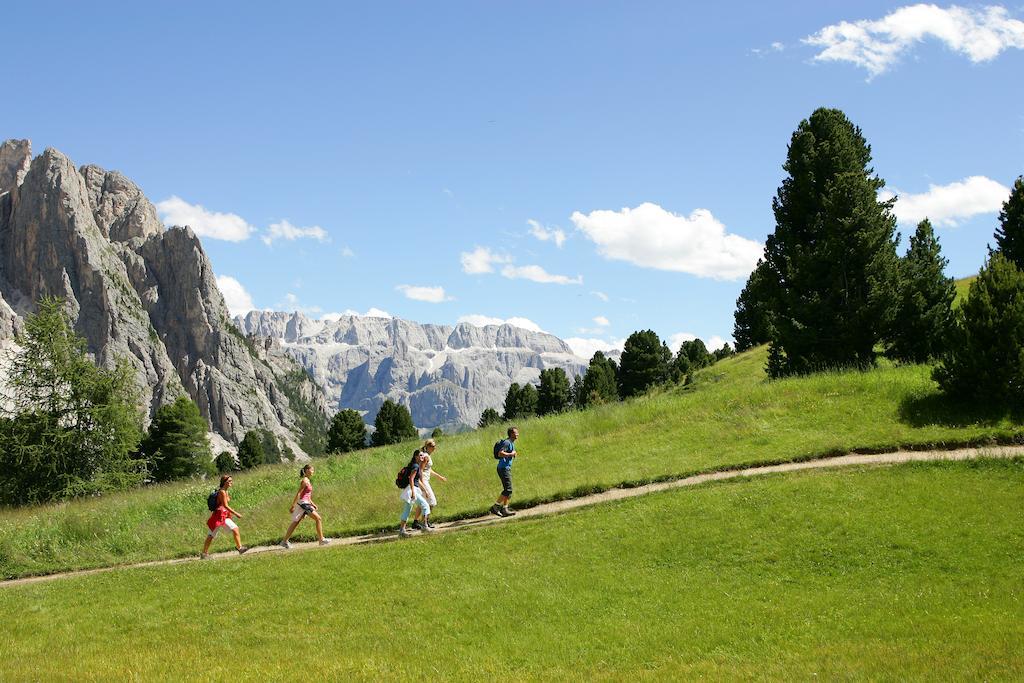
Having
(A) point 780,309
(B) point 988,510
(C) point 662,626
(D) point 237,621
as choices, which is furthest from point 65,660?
(A) point 780,309

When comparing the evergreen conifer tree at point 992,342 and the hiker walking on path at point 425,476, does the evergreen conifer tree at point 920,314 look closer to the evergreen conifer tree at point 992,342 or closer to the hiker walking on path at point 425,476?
the evergreen conifer tree at point 992,342

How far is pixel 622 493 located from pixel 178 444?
235 feet

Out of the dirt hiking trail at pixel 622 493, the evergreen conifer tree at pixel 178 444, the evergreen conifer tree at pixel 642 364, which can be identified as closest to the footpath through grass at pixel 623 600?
the dirt hiking trail at pixel 622 493

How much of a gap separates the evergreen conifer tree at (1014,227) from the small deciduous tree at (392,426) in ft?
236

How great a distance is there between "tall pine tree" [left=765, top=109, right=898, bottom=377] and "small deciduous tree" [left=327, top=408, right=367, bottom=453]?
2787 inches

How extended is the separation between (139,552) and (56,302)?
27.0 metres

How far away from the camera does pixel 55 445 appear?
37.7m

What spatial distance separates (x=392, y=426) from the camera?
9919cm

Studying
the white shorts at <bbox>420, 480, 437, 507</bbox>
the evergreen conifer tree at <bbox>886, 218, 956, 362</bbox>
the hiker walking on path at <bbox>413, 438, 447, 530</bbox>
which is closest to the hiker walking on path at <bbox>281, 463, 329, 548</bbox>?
the hiker walking on path at <bbox>413, 438, 447, 530</bbox>

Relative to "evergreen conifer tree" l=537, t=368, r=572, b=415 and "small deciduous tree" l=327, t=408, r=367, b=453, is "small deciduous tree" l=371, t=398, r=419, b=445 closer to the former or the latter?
"small deciduous tree" l=327, t=408, r=367, b=453

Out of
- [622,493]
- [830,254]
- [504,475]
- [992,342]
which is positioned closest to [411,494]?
[504,475]

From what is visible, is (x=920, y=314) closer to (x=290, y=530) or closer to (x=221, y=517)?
(x=290, y=530)

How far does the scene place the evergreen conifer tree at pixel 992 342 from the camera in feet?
81.2

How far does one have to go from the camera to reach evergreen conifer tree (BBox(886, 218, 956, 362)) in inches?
1357
